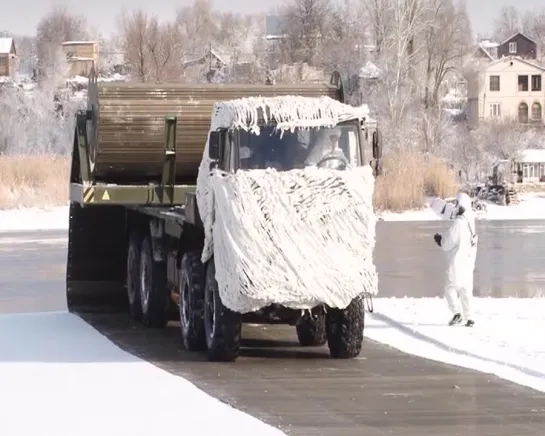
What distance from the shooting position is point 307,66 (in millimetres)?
91500

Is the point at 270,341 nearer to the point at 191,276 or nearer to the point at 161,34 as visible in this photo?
the point at 191,276

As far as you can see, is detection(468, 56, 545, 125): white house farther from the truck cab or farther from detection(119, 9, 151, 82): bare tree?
the truck cab

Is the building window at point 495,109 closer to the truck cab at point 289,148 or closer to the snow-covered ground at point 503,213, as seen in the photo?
the snow-covered ground at point 503,213

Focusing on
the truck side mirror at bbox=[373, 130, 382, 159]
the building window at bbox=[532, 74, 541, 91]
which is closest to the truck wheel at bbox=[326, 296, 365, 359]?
the truck side mirror at bbox=[373, 130, 382, 159]

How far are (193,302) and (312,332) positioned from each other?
1679 mm

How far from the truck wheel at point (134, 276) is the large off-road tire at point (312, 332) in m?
3.31

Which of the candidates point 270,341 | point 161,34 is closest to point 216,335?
point 270,341

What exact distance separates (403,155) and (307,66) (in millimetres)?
38723

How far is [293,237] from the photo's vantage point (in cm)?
1384

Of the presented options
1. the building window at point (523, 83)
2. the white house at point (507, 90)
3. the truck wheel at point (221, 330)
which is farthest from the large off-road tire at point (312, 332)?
the building window at point (523, 83)

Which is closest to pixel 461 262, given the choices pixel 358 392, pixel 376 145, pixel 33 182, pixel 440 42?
pixel 376 145

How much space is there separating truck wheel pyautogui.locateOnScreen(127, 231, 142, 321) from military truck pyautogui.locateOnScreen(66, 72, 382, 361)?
14 millimetres

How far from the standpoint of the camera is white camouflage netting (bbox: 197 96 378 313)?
13.7 m

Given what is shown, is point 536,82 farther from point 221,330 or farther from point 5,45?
point 221,330
